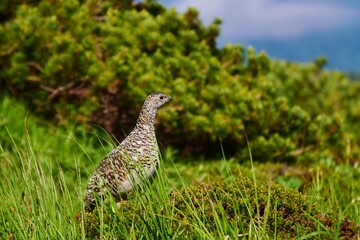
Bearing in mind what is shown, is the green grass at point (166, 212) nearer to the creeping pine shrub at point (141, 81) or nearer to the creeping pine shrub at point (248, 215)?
the creeping pine shrub at point (248, 215)

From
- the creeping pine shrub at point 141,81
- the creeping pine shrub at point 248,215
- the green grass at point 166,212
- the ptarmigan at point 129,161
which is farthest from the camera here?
the creeping pine shrub at point 141,81

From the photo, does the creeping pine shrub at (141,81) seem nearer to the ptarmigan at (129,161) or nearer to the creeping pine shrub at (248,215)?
the ptarmigan at (129,161)

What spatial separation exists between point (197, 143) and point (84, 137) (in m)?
1.78

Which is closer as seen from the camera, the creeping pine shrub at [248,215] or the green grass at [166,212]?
the green grass at [166,212]

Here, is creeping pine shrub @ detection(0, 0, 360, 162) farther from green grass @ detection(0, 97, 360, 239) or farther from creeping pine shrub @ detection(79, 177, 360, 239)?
creeping pine shrub @ detection(79, 177, 360, 239)

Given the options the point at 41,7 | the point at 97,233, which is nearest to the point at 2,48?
the point at 41,7

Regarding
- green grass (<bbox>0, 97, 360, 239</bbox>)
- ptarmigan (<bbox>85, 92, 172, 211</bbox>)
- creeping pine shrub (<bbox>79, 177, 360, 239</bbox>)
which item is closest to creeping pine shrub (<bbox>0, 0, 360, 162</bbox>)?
ptarmigan (<bbox>85, 92, 172, 211</bbox>)

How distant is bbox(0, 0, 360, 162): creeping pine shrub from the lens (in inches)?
381

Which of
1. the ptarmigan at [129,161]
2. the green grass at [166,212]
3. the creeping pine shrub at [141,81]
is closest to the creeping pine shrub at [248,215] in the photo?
the green grass at [166,212]

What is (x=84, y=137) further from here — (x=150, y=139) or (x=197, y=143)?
(x=150, y=139)

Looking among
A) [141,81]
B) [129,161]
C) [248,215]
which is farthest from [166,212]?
[141,81]

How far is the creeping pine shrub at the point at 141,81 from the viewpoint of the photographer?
381 inches

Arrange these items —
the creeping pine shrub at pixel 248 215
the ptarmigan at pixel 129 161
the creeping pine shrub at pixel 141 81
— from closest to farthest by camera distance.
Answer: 1. the creeping pine shrub at pixel 248 215
2. the ptarmigan at pixel 129 161
3. the creeping pine shrub at pixel 141 81

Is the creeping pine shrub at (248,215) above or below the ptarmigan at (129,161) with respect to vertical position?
below
